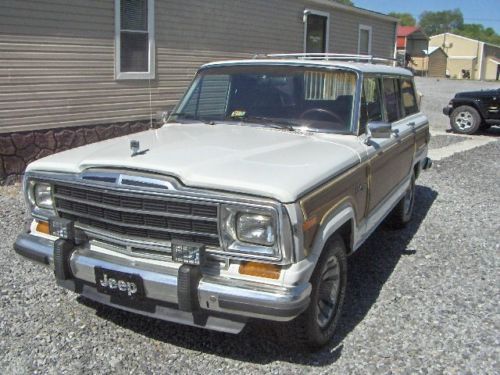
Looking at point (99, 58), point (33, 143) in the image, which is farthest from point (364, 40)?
point (33, 143)

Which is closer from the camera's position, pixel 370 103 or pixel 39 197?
pixel 39 197

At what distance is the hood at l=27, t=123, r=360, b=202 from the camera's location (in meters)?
2.89

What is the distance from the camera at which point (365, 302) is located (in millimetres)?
4152

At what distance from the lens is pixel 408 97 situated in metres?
6.05

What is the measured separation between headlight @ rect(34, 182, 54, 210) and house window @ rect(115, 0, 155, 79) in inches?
235

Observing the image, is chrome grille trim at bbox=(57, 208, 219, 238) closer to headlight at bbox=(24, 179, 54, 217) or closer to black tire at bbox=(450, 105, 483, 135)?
headlight at bbox=(24, 179, 54, 217)

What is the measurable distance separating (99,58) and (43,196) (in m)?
5.80

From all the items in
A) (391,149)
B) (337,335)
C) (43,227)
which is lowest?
(337,335)

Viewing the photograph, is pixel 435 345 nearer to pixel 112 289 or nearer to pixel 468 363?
pixel 468 363

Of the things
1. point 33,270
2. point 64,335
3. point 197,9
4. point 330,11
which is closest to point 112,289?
point 64,335

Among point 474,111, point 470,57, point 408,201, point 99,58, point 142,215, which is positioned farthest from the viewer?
point 470,57

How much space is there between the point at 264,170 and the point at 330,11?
1312 centimetres

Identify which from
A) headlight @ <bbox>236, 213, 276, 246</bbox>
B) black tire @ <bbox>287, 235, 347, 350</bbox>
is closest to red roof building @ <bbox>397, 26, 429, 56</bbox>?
black tire @ <bbox>287, 235, 347, 350</bbox>

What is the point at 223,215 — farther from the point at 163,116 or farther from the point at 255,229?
the point at 163,116
